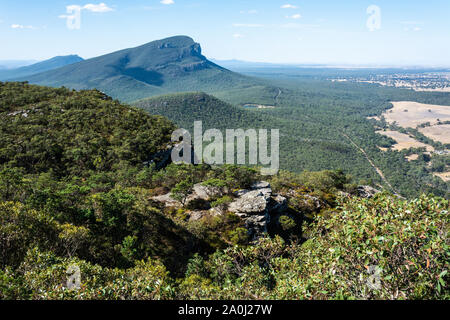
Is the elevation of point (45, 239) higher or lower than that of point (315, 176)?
higher

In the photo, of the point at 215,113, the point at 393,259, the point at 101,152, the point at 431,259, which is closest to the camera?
the point at 431,259

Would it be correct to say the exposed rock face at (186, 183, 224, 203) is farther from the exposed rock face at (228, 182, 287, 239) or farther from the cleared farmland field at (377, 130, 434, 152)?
the cleared farmland field at (377, 130, 434, 152)

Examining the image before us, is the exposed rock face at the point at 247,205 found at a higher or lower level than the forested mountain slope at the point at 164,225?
lower

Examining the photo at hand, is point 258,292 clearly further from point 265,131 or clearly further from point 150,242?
point 265,131

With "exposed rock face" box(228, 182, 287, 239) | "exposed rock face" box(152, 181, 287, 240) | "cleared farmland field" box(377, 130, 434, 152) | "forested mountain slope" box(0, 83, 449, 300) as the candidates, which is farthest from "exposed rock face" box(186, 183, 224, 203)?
"cleared farmland field" box(377, 130, 434, 152)

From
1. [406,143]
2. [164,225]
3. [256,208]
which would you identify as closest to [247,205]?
[256,208]

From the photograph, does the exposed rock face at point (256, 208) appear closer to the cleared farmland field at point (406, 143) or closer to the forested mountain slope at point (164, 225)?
the forested mountain slope at point (164, 225)

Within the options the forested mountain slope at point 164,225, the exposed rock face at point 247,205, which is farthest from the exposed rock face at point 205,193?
the forested mountain slope at point 164,225
